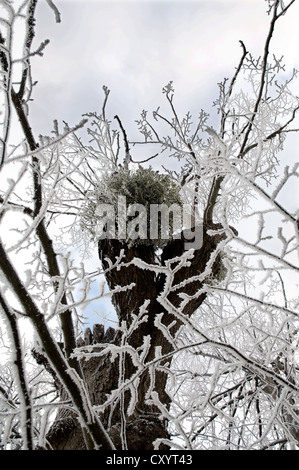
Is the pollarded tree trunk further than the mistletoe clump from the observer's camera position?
No

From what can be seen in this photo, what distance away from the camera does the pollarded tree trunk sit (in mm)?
1982

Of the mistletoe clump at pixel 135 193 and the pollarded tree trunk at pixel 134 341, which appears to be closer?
the pollarded tree trunk at pixel 134 341

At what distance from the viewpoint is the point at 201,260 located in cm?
283

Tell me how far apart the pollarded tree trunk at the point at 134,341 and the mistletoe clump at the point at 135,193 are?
0.27 m

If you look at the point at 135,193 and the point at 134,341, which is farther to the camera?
the point at 135,193

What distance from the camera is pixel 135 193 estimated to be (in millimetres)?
3043

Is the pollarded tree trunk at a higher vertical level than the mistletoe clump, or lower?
lower

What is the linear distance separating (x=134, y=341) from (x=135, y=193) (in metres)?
1.17

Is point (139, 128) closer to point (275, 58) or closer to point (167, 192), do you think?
point (167, 192)

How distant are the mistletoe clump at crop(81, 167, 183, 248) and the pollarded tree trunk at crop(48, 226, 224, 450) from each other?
0.27 metres

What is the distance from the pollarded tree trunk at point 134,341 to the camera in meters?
1.98

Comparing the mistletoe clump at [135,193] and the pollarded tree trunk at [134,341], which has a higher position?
the mistletoe clump at [135,193]
